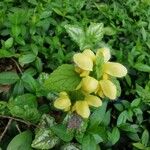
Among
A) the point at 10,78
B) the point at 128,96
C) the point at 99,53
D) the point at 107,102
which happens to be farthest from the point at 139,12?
the point at 99,53

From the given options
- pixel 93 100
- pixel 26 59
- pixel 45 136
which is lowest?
pixel 45 136

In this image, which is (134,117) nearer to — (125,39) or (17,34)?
(125,39)

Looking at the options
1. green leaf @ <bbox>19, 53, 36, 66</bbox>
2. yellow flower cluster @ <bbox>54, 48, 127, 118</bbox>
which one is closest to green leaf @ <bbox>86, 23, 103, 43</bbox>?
green leaf @ <bbox>19, 53, 36, 66</bbox>

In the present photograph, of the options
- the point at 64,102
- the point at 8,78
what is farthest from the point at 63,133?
the point at 8,78

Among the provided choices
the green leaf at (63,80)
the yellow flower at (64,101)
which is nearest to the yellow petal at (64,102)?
the yellow flower at (64,101)

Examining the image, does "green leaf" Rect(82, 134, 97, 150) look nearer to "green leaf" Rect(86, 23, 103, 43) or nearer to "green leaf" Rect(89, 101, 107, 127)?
"green leaf" Rect(89, 101, 107, 127)

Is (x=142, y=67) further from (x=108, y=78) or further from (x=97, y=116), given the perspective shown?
(x=108, y=78)

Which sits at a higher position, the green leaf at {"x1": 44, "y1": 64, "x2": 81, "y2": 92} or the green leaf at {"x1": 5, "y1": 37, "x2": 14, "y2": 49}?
the green leaf at {"x1": 44, "y1": 64, "x2": 81, "y2": 92}

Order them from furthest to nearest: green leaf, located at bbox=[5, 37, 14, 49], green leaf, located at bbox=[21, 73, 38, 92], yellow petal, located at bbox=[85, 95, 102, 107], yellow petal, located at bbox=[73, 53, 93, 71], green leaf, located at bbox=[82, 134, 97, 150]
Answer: green leaf, located at bbox=[5, 37, 14, 49] < green leaf, located at bbox=[21, 73, 38, 92] < green leaf, located at bbox=[82, 134, 97, 150] < yellow petal, located at bbox=[85, 95, 102, 107] < yellow petal, located at bbox=[73, 53, 93, 71]
